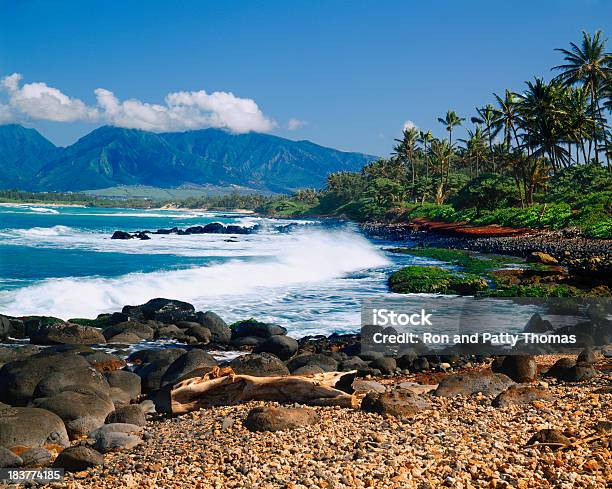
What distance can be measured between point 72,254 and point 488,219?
38.0 meters

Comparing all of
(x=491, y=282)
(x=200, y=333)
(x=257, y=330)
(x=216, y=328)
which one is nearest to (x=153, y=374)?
(x=200, y=333)

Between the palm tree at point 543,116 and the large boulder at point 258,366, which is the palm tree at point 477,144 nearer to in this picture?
the palm tree at point 543,116

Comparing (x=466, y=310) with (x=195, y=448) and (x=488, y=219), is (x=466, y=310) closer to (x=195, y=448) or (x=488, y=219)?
(x=195, y=448)

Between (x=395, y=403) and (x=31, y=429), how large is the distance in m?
4.85

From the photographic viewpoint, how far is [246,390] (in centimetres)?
903

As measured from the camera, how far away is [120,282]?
97.8 feet

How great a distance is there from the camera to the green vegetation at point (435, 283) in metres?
25.3

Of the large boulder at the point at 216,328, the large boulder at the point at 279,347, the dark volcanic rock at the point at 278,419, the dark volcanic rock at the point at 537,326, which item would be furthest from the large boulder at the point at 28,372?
the dark volcanic rock at the point at 537,326

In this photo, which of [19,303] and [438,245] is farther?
[438,245]

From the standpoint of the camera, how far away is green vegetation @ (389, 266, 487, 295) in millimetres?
25281

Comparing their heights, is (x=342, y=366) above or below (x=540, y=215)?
below

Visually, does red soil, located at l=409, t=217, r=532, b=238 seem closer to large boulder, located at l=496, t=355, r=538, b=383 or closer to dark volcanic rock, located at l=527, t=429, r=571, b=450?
large boulder, located at l=496, t=355, r=538, b=383

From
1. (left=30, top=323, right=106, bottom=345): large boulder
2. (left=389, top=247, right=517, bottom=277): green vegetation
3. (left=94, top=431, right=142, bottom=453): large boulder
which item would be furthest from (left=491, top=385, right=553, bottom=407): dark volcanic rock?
(left=389, top=247, right=517, bottom=277): green vegetation

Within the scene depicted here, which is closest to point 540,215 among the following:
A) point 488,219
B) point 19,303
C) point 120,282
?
point 488,219
